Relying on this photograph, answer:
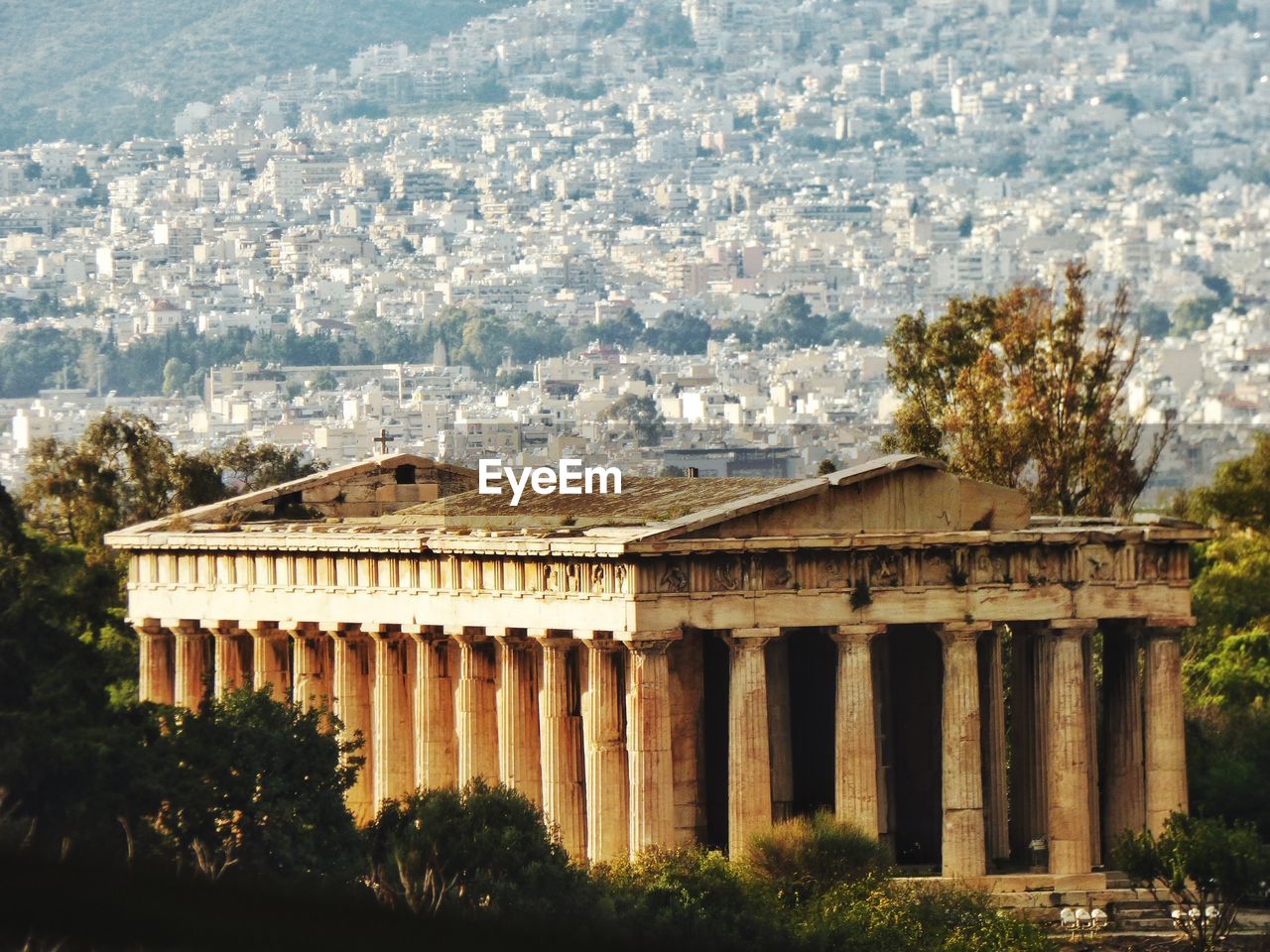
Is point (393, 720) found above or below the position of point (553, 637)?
below

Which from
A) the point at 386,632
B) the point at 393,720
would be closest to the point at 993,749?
the point at 386,632

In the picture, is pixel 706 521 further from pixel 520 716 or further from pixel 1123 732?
pixel 1123 732

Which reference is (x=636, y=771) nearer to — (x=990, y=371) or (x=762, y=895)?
(x=762, y=895)

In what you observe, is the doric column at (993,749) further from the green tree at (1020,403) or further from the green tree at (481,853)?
the green tree at (1020,403)

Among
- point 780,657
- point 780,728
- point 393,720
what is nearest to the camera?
point 780,728

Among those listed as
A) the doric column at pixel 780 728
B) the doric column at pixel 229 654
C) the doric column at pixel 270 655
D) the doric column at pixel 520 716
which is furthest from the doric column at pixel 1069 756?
the doric column at pixel 229 654

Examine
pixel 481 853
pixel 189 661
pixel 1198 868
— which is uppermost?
pixel 189 661

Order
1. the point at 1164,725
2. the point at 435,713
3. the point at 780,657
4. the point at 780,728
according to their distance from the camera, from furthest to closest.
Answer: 1. the point at 435,713
2. the point at 780,657
3. the point at 780,728
4. the point at 1164,725
